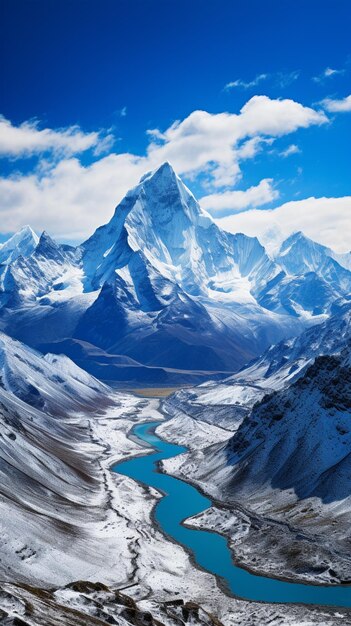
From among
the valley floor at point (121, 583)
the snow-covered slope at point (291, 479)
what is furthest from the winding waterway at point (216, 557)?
the valley floor at point (121, 583)

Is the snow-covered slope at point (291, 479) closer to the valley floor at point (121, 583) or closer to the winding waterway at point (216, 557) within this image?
the winding waterway at point (216, 557)

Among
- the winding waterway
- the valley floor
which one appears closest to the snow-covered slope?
the winding waterway

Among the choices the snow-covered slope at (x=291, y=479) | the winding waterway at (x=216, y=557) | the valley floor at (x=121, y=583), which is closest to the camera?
the valley floor at (x=121, y=583)

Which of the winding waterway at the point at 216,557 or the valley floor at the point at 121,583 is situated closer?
the valley floor at the point at 121,583

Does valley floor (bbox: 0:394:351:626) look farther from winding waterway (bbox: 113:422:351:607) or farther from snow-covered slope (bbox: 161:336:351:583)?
snow-covered slope (bbox: 161:336:351:583)

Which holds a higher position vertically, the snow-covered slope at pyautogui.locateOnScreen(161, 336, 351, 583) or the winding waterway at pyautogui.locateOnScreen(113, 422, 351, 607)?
the snow-covered slope at pyautogui.locateOnScreen(161, 336, 351, 583)

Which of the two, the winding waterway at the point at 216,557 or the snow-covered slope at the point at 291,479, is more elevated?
the snow-covered slope at the point at 291,479

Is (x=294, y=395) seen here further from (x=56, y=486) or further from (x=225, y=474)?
(x=56, y=486)

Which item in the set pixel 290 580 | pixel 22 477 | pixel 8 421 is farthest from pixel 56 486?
pixel 290 580
